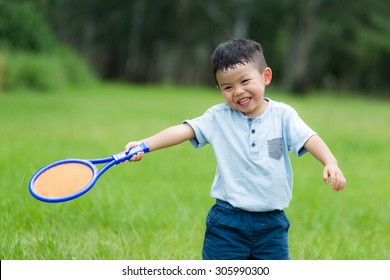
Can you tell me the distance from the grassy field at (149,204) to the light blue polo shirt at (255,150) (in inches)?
30.5

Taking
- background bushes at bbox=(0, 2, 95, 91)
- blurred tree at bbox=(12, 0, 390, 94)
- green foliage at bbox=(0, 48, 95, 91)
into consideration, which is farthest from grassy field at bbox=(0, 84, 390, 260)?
blurred tree at bbox=(12, 0, 390, 94)

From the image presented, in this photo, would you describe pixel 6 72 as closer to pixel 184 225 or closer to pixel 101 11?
pixel 184 225

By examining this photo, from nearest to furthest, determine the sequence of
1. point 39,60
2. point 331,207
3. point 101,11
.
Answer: point 331,207 → point 39,60 → point 101,11

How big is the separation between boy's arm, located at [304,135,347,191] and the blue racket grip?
2.42 feet

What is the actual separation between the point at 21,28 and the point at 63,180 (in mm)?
17682

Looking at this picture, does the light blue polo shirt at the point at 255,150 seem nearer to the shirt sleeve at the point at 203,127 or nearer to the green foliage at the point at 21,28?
the shirt sleeve at the point at 203,127

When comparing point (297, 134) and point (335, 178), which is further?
point (297, 134)

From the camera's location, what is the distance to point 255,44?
9.86ft

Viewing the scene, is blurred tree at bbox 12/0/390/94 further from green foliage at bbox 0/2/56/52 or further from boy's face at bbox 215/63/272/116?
boy's face at bbox 215/63/272/116

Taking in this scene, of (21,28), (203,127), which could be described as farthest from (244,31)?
(203,127)

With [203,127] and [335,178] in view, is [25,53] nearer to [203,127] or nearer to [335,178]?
[203,127]

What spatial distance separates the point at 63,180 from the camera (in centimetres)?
278

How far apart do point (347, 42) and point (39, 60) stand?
1014 inches

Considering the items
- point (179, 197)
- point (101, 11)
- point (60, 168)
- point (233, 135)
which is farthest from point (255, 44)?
point (101, 11)
